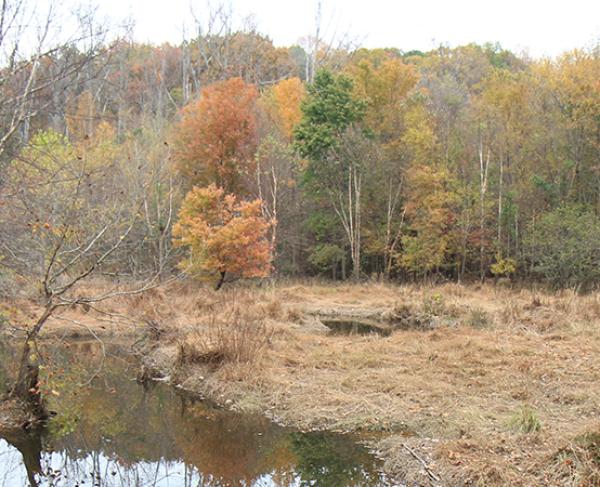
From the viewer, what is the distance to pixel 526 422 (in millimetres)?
7379

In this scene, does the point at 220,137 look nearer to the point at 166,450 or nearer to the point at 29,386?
the point at 29,386

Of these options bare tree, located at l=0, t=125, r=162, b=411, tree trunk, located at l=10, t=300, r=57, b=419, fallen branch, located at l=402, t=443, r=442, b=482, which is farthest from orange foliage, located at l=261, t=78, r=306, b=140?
fallen branch, located at l=402, t=443, r=442, b=482

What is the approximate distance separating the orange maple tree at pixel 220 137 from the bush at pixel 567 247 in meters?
13.5

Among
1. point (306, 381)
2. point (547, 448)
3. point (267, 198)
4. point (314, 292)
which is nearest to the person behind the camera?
point (547, 448)

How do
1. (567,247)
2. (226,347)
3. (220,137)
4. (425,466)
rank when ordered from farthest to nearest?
(220,137) < (567,247) < (226,347) < (425,466)

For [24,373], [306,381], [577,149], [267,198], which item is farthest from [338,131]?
[24,373]

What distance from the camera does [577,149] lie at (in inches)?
1117

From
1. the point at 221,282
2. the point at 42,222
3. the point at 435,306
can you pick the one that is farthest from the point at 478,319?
the point at 42,222

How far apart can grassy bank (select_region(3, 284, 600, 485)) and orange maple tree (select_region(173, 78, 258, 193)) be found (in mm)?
12711

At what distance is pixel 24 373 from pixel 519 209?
991 inches

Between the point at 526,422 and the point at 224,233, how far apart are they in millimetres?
16349

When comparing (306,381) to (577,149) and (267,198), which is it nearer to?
(267,198)

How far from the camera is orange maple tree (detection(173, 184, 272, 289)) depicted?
890 inches

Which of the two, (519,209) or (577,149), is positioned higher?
(577,149)
